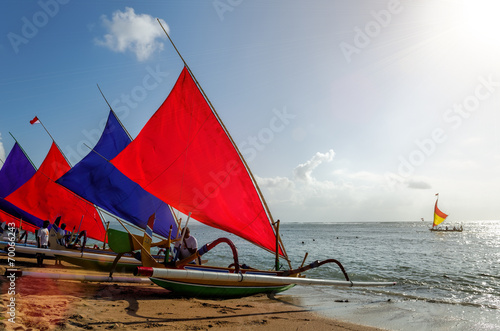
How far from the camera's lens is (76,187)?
1457 cm

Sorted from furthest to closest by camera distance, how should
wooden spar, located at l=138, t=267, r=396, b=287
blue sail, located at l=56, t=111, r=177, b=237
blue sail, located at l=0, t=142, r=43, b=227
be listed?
blue sail, located at l=0, t=142, r=43, b=227 → blue sail, located at l=56, t=111, r=177, b=237 → wooden spar, located at l=138, t=267, r=396, b=287

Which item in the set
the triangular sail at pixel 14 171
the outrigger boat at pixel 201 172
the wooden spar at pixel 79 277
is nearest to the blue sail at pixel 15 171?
the triangular sail at pixel 14 171

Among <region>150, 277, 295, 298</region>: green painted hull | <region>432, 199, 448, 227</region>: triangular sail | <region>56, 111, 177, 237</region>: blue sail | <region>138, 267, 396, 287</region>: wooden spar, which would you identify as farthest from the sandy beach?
<region>432, 199, 448, 227</region>: triangular sail

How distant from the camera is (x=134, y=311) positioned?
7.21m

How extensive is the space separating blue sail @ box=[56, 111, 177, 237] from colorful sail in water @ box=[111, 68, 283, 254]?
14.4 ft

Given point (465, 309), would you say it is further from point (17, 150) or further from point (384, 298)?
point (17, 150)

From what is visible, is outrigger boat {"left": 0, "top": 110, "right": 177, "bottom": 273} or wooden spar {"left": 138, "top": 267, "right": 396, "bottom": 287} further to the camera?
outrigger boat {"left": 0, "top": 110, "right": 177, "bottom": 273}

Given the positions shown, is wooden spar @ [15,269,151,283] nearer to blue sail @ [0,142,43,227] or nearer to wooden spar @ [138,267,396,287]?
wooden spar @ [138,267,396,287]

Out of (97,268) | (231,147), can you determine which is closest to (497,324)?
(231,147)

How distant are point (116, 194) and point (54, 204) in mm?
6833

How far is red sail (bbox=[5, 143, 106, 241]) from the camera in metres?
18.3

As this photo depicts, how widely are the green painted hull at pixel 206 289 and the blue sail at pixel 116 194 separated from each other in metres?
6.08

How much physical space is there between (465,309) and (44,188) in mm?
22140

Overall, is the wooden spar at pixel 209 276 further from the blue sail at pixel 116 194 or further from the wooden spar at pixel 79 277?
the blue sail at pixel 116 194
